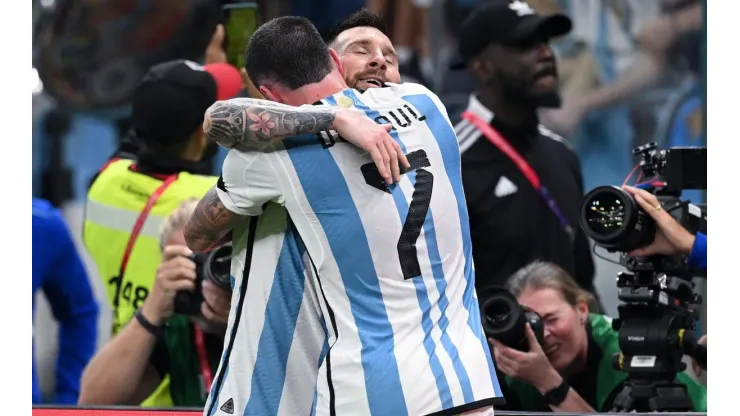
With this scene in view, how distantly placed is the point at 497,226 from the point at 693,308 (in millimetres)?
1082

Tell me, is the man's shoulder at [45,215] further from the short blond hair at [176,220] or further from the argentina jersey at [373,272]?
the argentina jersey at [373,272]

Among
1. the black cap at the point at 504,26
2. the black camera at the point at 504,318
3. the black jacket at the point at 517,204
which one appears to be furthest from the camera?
the black cap at the point at 504,26

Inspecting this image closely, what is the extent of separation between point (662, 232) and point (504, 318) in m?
0.56

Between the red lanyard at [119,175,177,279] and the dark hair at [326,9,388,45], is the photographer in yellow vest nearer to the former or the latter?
the red lanyard at [119,175,177,279]

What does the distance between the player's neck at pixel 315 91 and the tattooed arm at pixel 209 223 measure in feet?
0.87

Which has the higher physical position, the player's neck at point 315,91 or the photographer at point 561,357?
the player's neck at point 315,91

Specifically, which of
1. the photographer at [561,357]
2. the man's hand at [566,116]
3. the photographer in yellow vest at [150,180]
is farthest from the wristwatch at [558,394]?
the man's hand at [566,116]

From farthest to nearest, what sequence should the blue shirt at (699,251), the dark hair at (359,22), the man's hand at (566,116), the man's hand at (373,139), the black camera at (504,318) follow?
the man's hand at (566,116), the black camera at (504,318), the blue shirt at (699,251), the dark hair at (359,22), the man's hand at (373,139)

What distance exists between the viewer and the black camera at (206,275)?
3.85m

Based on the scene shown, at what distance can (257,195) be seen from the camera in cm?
273

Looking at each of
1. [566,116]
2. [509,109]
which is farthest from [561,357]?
[566,116]

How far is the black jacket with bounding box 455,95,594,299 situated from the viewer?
5.09m

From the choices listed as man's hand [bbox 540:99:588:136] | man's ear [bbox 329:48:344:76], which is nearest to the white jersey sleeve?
man's ear [bbox 329:48:344:76]
